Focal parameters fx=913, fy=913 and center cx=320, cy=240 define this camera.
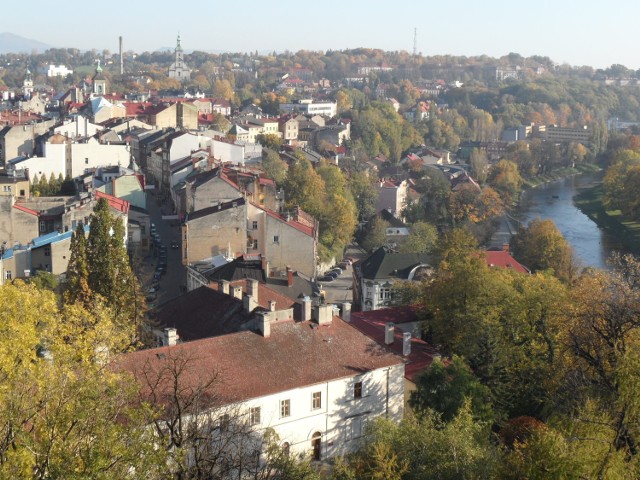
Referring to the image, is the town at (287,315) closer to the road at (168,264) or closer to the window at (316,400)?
the window at (316,400)

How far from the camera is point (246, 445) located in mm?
11477

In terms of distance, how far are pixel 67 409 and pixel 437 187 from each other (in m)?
32.9

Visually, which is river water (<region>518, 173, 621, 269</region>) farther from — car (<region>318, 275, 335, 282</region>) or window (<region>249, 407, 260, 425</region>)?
window (<region>249, 407, 260, 425</region>)

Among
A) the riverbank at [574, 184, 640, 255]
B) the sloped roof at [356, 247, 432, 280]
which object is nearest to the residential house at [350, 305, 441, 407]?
the sloped roof at [356, 247, 432, 280]

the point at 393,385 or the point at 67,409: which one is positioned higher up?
the point at 67,409

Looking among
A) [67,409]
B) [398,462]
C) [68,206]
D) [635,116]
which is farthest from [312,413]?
[635,116]

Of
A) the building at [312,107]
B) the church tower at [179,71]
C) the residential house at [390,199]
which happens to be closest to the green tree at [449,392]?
the residential house at [390,199]

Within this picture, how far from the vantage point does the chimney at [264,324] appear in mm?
13305

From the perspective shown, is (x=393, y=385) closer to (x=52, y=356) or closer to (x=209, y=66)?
(x=52, y=356)

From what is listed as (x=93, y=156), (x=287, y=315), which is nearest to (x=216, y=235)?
(x=287, y=315)

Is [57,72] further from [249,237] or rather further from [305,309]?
[305,309]

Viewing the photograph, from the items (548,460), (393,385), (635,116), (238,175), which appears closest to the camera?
(548,460)

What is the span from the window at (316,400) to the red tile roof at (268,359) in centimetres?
21

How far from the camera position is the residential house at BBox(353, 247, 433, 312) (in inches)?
938
